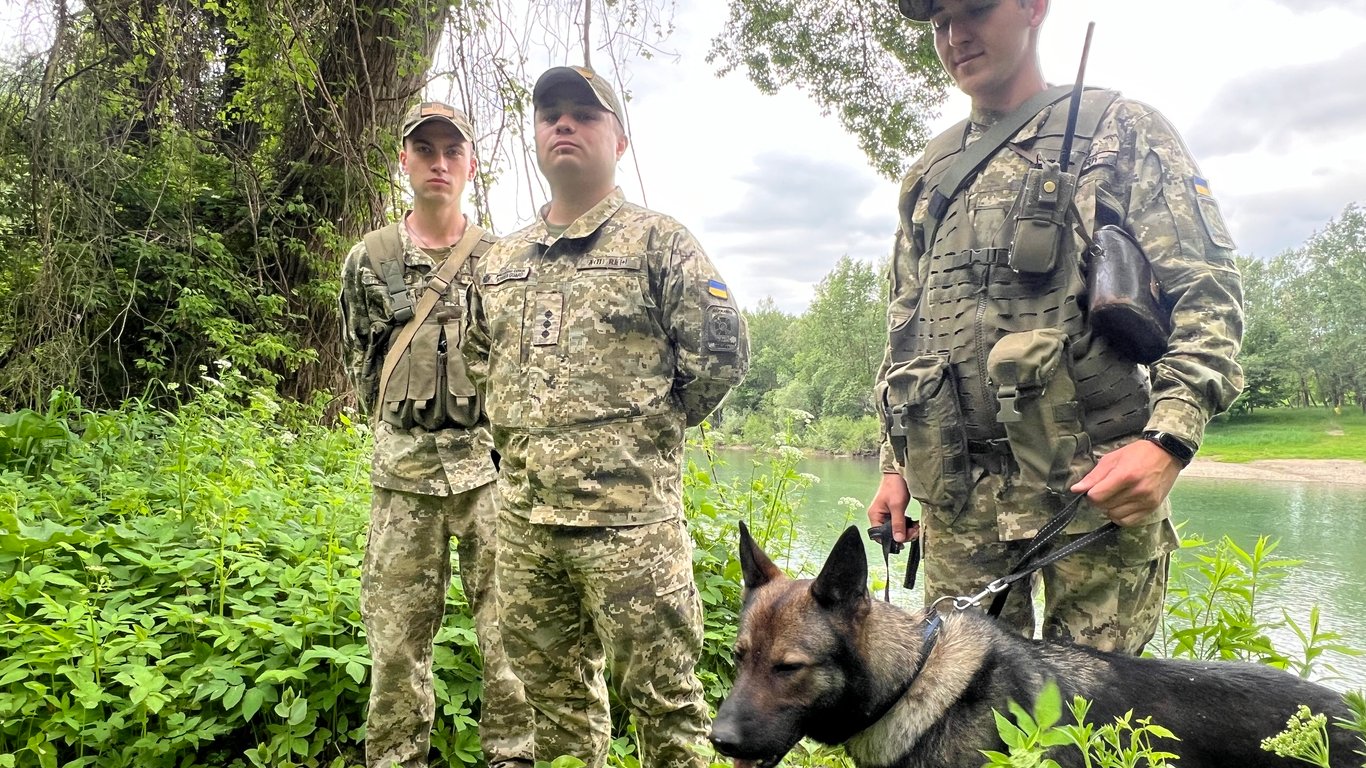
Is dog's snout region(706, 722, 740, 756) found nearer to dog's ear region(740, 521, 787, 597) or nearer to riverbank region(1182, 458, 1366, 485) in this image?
dog's ear region(740, 521, 787, 597)

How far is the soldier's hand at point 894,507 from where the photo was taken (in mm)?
2201

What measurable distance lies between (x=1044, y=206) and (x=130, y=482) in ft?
15.4

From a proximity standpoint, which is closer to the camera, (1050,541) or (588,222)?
(1050,541)

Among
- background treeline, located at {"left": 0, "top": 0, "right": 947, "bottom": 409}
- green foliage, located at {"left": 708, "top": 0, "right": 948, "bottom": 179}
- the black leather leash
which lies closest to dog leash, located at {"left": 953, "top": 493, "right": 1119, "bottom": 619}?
the black leather leash

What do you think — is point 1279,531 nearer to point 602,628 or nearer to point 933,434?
point 933,434

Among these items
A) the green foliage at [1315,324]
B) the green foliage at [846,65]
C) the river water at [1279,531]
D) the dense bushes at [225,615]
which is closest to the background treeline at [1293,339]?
the green foliage at [1315,324]

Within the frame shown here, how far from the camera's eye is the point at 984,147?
6.73ft

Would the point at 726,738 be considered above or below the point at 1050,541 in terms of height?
below

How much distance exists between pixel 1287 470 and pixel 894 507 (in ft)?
68.3

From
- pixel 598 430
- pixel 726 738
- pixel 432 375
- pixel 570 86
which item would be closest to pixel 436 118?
pixel 570 86

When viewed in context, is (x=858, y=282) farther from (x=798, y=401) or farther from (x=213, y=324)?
(x=213, y=324)

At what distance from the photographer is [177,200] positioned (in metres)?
6.72

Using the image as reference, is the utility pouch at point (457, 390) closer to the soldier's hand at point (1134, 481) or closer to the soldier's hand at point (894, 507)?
the soldier's hand at point (894, 507)

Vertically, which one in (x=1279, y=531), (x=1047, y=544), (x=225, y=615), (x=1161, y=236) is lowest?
(x=1279, y=531)
